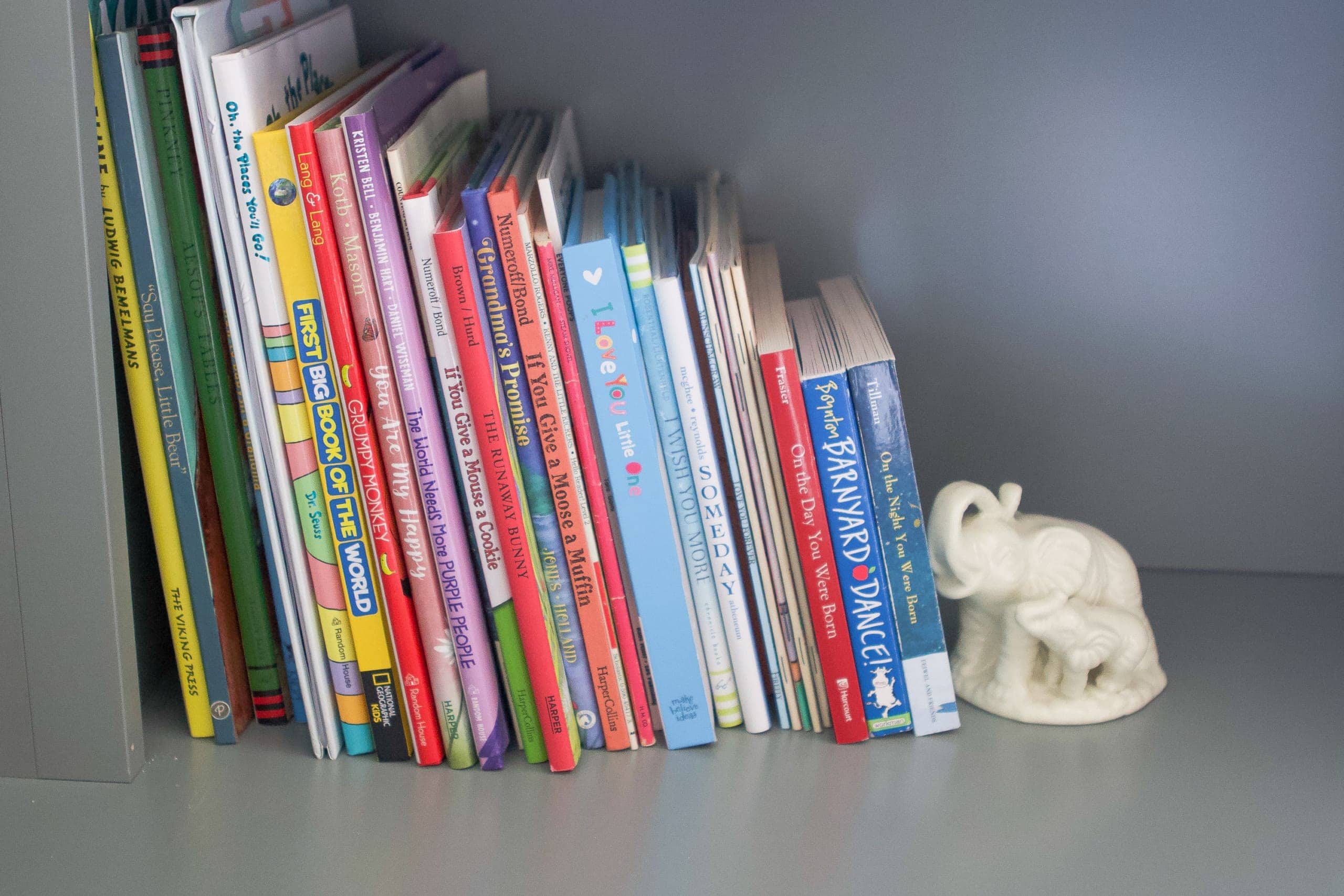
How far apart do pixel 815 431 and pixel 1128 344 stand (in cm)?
42

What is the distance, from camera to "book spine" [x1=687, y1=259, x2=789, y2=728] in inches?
31.3

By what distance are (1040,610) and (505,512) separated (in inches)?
15.1

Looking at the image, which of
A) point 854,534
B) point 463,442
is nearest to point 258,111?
point 463,442

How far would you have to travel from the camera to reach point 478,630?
0.82m

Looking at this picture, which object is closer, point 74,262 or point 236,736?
point 74,262

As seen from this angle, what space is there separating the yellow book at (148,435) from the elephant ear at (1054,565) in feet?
2.00

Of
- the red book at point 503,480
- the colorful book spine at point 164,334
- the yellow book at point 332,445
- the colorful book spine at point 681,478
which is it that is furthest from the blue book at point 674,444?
the colorful book spine at point 164,334

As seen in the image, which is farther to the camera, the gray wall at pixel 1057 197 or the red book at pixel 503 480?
the gray wall at pixel 1057 197

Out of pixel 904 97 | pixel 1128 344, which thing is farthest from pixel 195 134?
pixel 1128 344

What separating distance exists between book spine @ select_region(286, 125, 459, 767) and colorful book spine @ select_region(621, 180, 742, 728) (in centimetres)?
18

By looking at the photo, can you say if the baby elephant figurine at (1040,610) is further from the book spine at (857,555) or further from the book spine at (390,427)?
the book spine at (390,427)

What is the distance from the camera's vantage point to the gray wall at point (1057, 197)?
0.99 m

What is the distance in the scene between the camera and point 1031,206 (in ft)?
3.39

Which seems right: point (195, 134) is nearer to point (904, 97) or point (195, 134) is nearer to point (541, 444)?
point (541, 444)
